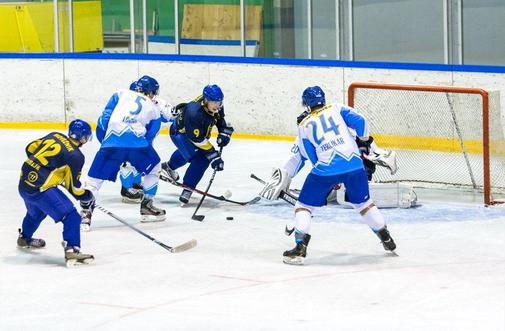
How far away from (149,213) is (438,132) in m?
2.76

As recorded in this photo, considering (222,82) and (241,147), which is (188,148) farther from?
(222,82)

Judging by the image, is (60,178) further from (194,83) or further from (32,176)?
(194,83)

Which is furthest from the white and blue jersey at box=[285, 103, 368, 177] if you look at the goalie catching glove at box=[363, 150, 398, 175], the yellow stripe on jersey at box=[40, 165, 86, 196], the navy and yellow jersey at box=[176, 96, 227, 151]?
the navy and yellow jersey at box=[176, 96, 227, 151]

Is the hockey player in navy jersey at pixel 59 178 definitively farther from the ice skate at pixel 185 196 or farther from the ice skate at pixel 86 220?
the ice skate at pixel 185 196

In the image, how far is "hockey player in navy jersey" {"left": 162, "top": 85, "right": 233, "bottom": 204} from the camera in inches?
417

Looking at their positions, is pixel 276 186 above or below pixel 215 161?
below

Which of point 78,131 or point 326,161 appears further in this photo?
point 78,131

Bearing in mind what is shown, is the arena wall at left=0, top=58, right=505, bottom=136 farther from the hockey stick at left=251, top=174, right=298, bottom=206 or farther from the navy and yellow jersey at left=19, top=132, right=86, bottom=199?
the navy and yellow jersey at left=19, top=132, right=86, bottom=199

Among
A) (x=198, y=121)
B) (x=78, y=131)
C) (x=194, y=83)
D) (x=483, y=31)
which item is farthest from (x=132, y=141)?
(x=194, y=83)

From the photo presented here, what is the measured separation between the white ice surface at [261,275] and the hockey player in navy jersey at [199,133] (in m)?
0.31

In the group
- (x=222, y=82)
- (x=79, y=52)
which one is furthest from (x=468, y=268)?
(x=79, y=52)

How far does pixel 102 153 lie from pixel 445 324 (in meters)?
4.07

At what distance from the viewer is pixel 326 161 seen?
825 centimetres

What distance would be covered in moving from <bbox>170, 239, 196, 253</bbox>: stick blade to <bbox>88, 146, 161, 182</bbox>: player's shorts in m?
1.15
